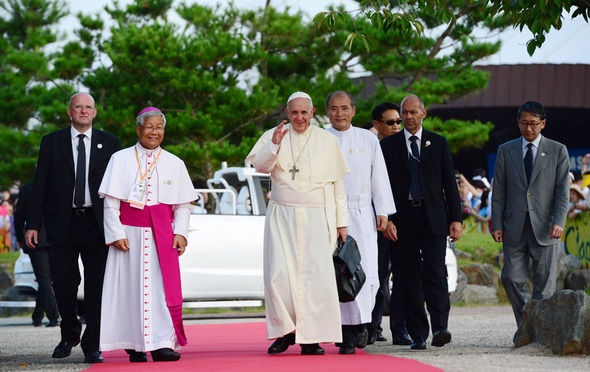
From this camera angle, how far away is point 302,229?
738 centimetres

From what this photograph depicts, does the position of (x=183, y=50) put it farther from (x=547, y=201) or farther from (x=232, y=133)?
(x=547, y=201)

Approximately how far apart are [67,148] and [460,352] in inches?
138

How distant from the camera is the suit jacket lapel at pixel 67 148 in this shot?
767cm

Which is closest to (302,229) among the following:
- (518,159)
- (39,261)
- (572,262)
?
(518,159)

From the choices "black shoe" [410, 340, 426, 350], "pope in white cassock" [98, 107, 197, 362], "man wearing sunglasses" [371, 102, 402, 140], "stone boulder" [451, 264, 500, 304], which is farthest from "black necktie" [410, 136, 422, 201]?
"stone boulder" [451, 264, 500, 304]

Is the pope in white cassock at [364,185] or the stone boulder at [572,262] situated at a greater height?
the pope in white cassock at [364,185]

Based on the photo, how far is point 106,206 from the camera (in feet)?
23.9

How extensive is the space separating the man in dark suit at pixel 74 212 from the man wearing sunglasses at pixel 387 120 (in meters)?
2.89

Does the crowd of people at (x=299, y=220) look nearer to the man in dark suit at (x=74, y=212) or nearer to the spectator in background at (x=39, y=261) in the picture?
the man in dark suit at (x=74, y=212)

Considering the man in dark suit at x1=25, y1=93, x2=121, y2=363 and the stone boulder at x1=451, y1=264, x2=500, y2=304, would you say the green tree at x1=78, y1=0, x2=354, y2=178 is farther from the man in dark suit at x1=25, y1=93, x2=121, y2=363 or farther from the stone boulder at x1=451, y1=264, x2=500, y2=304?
the man in dark suit at x1=25, y1=93, x2=121, y2=363

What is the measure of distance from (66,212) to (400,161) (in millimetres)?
2856

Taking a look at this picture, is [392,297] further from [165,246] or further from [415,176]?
[165,246]

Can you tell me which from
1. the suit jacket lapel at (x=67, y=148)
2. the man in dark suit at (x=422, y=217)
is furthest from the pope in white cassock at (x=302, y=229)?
the suit jacket lapel at (x=67, y=148)

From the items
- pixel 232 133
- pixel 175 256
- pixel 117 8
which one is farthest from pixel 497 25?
pixel 175 256
